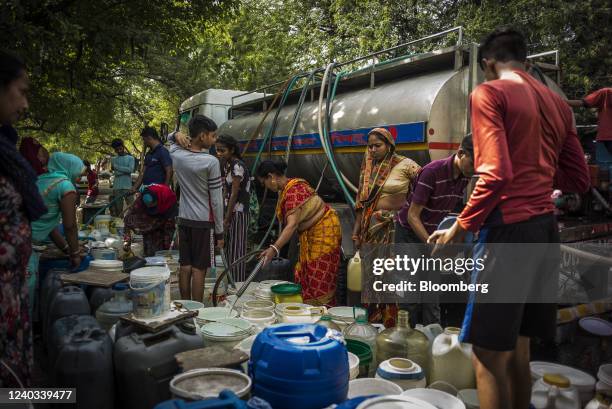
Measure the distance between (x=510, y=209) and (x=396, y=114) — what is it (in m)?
3.07

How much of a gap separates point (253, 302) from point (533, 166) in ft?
7.62

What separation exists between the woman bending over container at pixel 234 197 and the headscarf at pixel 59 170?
5.72 ft

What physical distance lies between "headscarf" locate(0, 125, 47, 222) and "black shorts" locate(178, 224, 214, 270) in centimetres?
212

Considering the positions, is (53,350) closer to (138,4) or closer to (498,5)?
(138,4)

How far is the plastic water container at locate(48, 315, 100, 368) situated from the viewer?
2.58 meters

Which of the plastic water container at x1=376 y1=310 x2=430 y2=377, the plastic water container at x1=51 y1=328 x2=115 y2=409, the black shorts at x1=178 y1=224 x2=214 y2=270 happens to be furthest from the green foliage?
the plastic water container at x1=376 y1=310 x2=430 y2=377

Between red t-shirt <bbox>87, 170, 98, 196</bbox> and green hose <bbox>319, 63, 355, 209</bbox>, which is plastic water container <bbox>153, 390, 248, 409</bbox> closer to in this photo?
green hose <bbox>319, 63, 355, 209</bbox>

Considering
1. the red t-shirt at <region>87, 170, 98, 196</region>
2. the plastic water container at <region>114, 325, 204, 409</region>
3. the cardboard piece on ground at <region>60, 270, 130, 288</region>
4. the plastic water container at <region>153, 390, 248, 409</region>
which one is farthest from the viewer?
the red t-shirt at <region>87, 170, 98, 196</region>

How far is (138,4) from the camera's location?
6.88 metres

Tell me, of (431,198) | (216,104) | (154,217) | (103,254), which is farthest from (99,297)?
(216,104)

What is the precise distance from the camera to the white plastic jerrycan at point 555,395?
7.50ft

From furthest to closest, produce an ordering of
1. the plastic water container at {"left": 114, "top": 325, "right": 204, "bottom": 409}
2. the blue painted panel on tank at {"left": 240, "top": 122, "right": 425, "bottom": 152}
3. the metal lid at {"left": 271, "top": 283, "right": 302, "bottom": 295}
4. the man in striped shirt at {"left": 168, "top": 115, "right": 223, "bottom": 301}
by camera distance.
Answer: the blue painted panel on tank at {"left": 240, "top": 122, "right": 425, "bottom": 152}
the man in striped shirt at {"left": 168, "top": 115, "right": 223, "bottom": 301}
the metal lid at {"left": 271, "top": 283, "right": 302, "bottom": 295}
the plastic water container at {"left": 114, "top": 325, "right": 204, "bottom": 409}

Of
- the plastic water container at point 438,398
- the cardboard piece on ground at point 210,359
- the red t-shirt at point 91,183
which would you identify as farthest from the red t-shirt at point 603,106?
the red t-shirt at point 91,183

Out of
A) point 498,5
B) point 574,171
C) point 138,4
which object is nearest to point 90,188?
point 138,4
